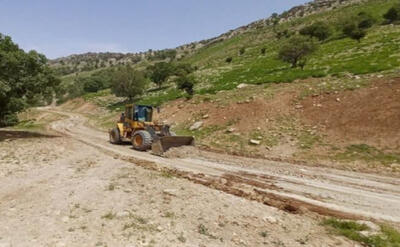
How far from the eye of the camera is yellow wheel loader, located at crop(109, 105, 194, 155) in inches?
695

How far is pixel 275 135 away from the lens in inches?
777

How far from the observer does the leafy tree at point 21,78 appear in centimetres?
1955

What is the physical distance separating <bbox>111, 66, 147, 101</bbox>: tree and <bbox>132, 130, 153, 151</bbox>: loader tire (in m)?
29.2

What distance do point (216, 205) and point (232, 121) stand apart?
15069mm

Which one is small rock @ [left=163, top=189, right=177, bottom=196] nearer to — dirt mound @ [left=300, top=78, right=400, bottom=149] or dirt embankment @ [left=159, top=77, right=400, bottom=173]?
dirt embankment @ [left=159, top=77, right=400, bottom=173]

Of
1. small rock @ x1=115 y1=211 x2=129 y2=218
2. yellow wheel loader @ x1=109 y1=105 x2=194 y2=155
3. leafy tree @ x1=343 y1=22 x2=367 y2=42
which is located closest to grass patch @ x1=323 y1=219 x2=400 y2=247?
small rock @ x1=115 y1=211 x2=129 y2=218

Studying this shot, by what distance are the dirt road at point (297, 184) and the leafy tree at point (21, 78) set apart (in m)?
8.87

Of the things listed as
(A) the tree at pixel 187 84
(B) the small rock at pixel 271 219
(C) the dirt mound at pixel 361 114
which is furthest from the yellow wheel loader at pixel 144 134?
(A) the tree at pixel 187 84

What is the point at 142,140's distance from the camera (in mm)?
18844

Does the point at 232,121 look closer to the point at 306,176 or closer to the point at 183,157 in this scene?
the point at 183,157

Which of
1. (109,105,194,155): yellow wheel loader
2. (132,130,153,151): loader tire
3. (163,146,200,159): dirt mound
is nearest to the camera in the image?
(163,146,200,159): dirt mound

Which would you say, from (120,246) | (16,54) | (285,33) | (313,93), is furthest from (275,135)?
(285,33)

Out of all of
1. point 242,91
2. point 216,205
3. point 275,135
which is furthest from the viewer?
point 242,91

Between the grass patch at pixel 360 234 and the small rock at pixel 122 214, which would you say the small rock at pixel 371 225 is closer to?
the grass patch at pixel 360 234
